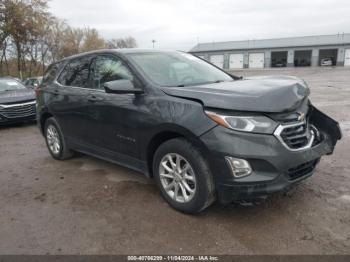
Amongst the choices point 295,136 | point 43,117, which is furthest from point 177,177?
point 43,117

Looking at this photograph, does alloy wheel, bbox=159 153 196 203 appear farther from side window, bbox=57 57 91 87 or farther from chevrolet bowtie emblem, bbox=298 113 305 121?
side window, bbox=57 57 91 87

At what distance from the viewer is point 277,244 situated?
9.16 feet

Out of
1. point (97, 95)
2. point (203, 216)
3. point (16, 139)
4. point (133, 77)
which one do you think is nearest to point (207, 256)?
point (203, 216)

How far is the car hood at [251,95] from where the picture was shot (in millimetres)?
2854

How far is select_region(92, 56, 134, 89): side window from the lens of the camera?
3883 millimetres

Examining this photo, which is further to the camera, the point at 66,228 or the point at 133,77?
the point at 133,77

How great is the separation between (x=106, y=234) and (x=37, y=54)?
1419 inches

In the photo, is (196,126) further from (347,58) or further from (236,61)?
(236,61)

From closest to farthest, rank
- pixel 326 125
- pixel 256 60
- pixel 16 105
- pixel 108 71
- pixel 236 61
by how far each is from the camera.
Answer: pixel 326 125
pixel 108 71
pixel 16 105
pixel 256 60
pixel 236 61

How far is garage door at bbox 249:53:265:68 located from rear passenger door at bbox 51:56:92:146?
184 feet

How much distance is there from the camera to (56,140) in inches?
213

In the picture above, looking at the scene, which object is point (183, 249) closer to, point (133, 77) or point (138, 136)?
point (138, 136)

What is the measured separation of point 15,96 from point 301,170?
8.32 metres

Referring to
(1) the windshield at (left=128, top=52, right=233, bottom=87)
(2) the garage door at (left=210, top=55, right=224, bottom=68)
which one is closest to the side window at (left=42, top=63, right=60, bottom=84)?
(1) the windshield at (left=128, top=52, right=233, bottom=87)
